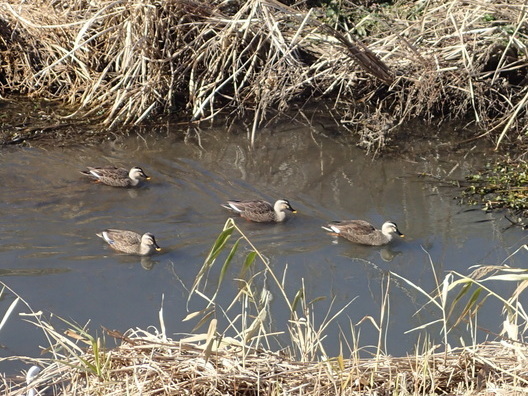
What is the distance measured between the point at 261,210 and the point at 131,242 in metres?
1.68

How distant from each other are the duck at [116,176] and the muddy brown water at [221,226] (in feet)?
0.36

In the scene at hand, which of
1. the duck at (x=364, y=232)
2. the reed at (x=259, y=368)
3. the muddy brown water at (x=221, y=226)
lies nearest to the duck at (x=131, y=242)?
the muddy brown water at (x=221, y=226)

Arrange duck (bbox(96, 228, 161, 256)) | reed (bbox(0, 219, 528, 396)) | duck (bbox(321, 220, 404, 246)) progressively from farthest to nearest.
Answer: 1. duck (bbox(321, 220, 404, 246))
2. duck (bbox(96, 228, 161, 256))
3. reed (bbox(0, 219, 528, 396))

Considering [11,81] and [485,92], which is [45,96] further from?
[485,92]

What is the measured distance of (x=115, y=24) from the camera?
41.6ft

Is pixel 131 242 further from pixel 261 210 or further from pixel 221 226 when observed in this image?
pixel 261 210

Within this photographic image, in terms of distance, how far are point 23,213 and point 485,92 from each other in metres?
6.59

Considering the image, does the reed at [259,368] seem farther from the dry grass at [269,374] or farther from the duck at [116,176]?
the duck at [116,176]

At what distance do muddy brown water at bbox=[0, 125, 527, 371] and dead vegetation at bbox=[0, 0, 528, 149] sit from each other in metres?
0.66

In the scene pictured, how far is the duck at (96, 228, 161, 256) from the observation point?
938 cm

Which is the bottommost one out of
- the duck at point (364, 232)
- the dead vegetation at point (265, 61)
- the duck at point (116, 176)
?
the duck at point (116, 176)

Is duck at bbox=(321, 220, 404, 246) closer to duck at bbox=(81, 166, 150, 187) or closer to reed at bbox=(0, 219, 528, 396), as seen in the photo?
duck at bbox=(81, 166, 150, 187)

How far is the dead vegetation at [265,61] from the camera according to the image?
39.5 ft

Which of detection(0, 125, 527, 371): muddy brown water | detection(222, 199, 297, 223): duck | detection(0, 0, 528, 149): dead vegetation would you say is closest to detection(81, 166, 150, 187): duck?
detection(0, 125, 527, 371): muddy brown water
